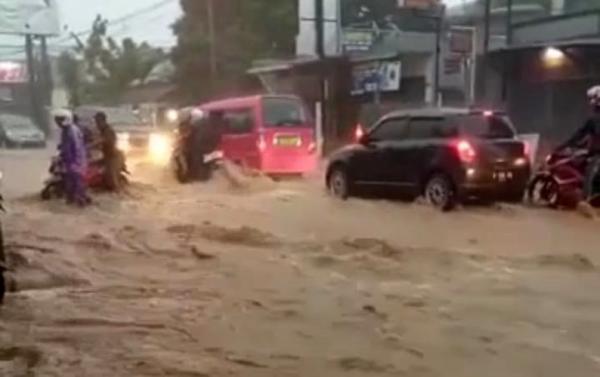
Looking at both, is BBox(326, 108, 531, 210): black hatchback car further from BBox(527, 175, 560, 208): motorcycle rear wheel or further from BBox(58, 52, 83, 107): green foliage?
BBox(58, 52, 83, 107): green foliage

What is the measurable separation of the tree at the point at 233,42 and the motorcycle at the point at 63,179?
21573 mm

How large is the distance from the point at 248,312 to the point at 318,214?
23.3 feet

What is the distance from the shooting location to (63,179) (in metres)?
16.5

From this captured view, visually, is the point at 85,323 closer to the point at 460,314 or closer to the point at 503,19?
the point at 460,314

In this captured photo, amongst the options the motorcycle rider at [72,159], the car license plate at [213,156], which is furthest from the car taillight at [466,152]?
the car license plate at [213,156]

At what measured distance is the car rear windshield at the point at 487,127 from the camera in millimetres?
15164

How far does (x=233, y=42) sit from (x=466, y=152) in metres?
26.3

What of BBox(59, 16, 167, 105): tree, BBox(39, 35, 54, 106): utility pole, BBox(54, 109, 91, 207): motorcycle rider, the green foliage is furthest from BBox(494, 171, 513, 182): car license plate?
the green foliage

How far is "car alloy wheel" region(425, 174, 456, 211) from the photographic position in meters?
15.2

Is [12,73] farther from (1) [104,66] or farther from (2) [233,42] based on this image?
(2) [233,42]

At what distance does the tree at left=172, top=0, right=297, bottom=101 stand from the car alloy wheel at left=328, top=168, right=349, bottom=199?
21.8m

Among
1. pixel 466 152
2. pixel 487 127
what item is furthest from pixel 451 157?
pixel 487 127

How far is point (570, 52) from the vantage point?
920 inches

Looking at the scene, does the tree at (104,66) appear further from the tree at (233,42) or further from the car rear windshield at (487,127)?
the car rear windshield at (487,127)
